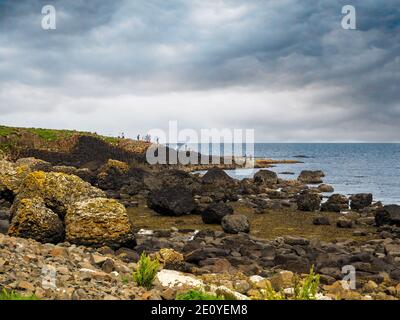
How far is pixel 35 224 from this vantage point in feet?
56.2

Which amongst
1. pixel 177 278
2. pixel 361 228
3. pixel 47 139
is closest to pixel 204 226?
pixel 361 228

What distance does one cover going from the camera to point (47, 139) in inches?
2859

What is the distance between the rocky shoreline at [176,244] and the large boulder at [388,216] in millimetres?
51

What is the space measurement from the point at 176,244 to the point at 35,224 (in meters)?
5.77

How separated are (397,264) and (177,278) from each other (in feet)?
28.3

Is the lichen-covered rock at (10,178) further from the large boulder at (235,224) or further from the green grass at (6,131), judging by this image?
the green grass at (6,131)

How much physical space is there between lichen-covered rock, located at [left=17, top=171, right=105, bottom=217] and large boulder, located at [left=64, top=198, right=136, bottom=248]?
234cm

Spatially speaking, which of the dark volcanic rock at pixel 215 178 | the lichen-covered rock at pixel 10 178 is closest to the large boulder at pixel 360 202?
the dark volcanic rock at pixel 215 178

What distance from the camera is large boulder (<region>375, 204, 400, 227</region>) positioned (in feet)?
90.1

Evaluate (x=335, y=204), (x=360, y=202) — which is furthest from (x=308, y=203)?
(x=360, y=202)

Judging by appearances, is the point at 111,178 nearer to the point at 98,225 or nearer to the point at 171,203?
the point at 171,203
